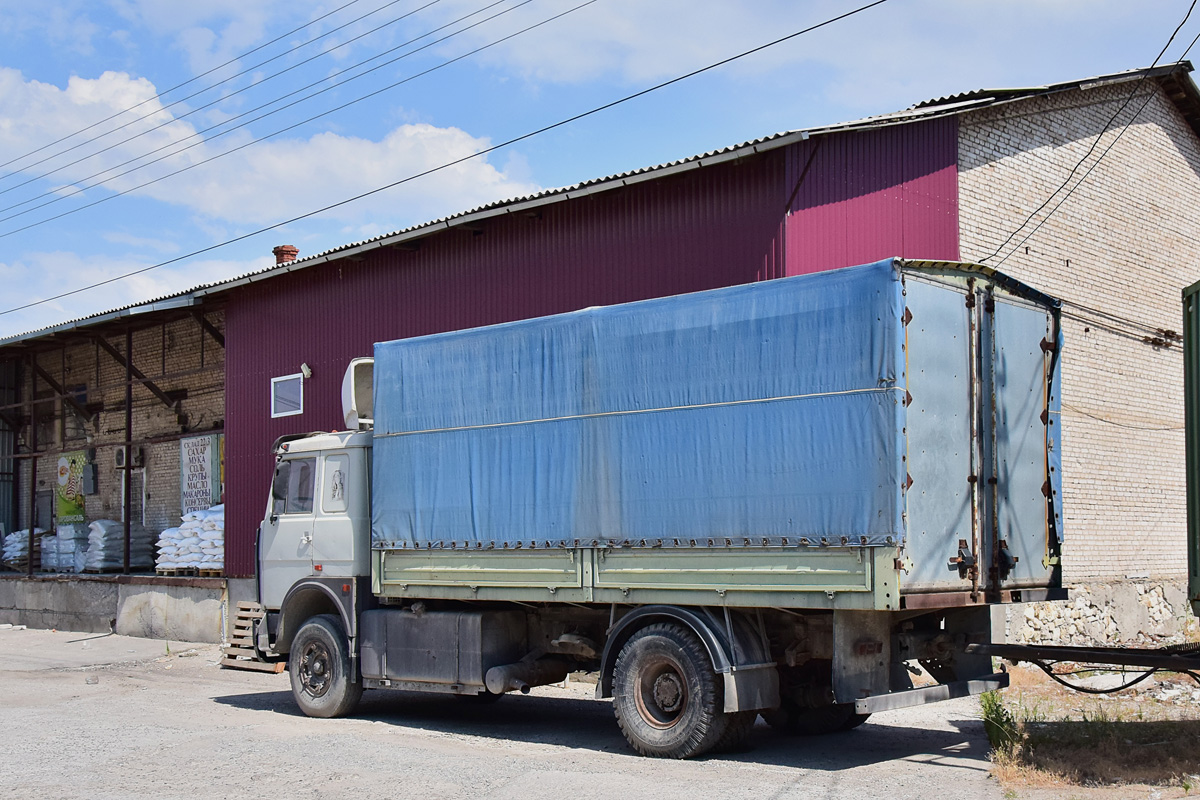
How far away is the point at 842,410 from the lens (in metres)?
8.52

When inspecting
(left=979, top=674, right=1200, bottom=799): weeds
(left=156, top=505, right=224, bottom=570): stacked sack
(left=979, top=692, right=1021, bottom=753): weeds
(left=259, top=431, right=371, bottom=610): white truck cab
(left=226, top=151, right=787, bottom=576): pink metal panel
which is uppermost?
(left=226, top=151, right=787, bottom=576): pink metal panel

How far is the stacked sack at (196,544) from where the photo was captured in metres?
21.0

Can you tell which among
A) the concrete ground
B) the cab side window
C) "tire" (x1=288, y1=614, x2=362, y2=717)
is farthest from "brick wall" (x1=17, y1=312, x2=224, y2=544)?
"tire" (x1=288, y1=614, x2=362, y2=717)

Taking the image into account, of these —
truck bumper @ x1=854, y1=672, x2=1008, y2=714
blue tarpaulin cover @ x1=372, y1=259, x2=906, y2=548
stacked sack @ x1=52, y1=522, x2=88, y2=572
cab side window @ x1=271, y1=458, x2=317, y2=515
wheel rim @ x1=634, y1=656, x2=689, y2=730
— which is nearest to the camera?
truck bumper @ x1=854, y1=672, x2=1008, y2=714

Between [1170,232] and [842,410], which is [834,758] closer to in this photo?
[842,410]

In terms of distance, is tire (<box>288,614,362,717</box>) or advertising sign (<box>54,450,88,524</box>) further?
advertising sign (<box>54,450,88,524</box>)

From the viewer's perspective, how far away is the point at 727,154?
13.7m

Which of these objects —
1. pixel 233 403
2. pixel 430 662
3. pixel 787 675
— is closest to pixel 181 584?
pixel 233 403

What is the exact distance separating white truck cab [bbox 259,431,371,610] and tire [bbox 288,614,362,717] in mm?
542

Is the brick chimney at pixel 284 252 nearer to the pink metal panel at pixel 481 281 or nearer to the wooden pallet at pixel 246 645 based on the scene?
the pink metal panel at pixel 481 281

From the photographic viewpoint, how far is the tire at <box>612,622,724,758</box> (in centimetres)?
890

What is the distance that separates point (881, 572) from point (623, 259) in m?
7.92

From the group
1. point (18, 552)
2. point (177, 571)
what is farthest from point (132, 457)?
point (177, 571)

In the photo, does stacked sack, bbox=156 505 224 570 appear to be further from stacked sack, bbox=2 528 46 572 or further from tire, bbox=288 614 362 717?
tire, bbox=288 614 362 717
